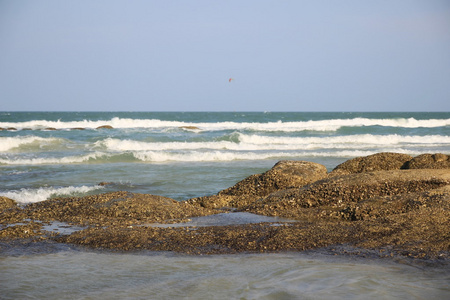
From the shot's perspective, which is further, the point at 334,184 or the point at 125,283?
the point at 334,184

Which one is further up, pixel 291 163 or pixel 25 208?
pixel 291 163

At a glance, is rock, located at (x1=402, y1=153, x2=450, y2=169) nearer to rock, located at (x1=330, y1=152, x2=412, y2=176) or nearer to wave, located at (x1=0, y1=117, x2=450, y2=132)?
rock, located at (x1=330, y1=152, x2=412, y2=176)

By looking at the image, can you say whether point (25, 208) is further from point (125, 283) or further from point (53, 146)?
point (53, 146)

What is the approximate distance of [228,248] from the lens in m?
6.06

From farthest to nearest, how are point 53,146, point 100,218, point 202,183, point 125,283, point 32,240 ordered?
point 53,146 < point 202,183 < point 100,218 < point 32,240 < point 125,283

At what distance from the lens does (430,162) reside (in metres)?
11.3

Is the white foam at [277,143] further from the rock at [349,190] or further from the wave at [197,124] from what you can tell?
the rock at [349,190]

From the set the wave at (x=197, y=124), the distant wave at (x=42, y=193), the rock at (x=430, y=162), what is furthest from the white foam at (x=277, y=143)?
the rock at (x=430, y=162)

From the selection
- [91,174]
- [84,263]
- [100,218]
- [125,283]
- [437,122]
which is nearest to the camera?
[125,283]

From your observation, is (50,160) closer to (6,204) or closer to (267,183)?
(6,204)

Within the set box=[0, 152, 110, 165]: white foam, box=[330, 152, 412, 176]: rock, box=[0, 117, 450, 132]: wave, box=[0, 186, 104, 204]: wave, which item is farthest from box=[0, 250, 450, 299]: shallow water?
box=[0, 117, 450, 132]: wave

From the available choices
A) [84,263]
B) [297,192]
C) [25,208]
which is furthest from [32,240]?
[297,192]

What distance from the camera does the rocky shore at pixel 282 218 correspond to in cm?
610

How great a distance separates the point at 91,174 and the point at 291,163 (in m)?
7.53
